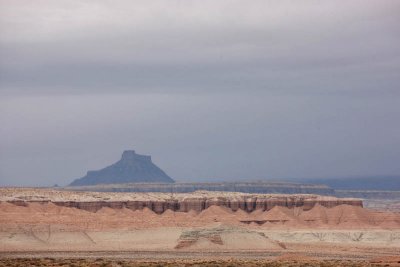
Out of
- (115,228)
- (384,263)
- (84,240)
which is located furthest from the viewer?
(115,228)

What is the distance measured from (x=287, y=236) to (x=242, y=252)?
31.6 meters

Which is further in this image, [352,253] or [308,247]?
[308,247]

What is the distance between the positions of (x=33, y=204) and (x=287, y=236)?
150 feet

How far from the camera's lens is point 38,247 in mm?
165000

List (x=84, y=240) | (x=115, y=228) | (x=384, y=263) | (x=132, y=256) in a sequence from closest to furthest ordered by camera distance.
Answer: (x=384, y=263) → (x=132, y=256) → (x=84, y=240) → (x=115, y=228)

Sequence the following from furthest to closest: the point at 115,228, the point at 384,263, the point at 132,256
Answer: the point at 115,228, the point at 132,256, the point at 384,263

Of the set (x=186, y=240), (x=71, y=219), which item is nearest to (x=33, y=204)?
(x=71, y=219)

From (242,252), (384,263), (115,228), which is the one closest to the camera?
(384,263)

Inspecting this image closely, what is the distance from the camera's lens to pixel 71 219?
602ft

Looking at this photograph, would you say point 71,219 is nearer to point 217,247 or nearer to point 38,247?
point 38,247

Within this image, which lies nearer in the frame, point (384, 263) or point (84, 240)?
point (384, 263)

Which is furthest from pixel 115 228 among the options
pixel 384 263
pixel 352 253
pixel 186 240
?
pixel 384 263

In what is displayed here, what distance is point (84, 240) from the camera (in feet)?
568

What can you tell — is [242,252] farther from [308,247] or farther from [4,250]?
[4,250]
